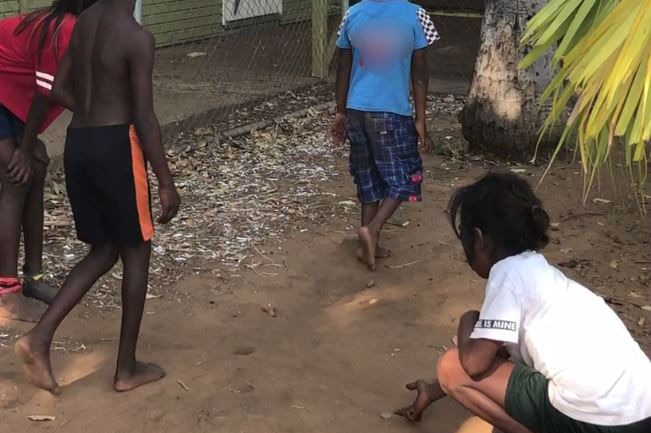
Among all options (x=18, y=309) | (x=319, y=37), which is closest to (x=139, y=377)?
(x=18, y=309)

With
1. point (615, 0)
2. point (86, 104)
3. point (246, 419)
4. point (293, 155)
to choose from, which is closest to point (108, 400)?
point (246, 419)

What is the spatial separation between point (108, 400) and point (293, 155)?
149 inches

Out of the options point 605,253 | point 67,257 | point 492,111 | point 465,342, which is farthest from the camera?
point 492,111

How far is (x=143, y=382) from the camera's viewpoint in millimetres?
3627

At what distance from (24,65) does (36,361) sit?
135cm

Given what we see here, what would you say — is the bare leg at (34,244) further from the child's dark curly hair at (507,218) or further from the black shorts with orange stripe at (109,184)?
Result: the child's dark curly hair at (507,218)

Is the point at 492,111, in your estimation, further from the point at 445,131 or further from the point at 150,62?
the point at 150,62

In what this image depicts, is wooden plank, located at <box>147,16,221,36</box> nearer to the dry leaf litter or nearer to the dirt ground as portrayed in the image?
the dry leaf litter

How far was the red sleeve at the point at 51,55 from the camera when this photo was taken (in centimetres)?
381

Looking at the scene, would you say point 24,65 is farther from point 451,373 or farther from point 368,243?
point 451,373

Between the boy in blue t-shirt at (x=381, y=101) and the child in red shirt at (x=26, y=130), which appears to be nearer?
the child in red shirt at (x=26, y=130)

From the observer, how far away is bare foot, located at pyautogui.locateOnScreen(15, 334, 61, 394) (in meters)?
3.44

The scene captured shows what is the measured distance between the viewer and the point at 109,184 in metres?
3.37

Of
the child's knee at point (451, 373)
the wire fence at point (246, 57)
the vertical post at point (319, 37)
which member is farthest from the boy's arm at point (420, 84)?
the vertical post at point (319, 37)
